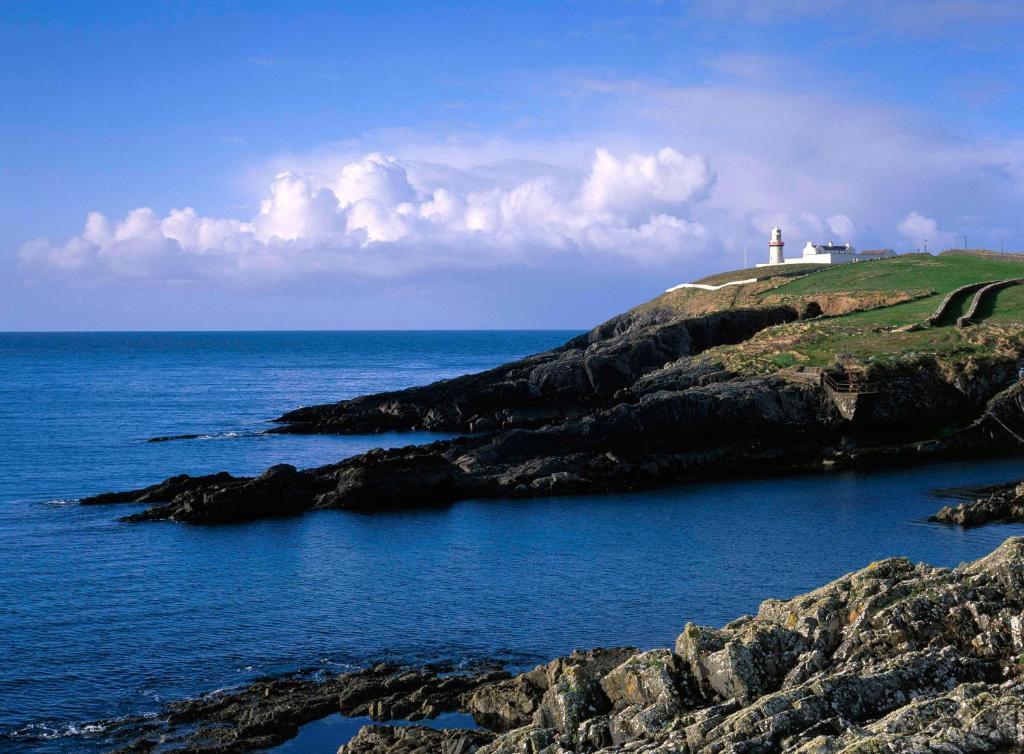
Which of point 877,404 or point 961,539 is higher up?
point 877,404

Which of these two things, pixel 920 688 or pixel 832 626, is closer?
pixel 920 688

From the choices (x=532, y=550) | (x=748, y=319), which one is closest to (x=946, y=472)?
(x=532, y=550)

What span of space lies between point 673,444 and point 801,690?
5016 cm

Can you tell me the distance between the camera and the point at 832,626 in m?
21.6

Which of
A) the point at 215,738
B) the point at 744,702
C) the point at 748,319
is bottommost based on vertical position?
the point at 215,738

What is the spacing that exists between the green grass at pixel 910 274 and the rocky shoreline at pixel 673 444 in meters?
31.6

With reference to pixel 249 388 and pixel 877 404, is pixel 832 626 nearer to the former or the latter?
pixel 877 404

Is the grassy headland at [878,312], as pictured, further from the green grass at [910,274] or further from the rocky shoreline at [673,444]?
the rocky shoreline at [673,444]

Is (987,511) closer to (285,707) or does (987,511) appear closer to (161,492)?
(285,707)

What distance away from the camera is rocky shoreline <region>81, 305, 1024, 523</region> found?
199 ft

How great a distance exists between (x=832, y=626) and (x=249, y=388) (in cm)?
13786

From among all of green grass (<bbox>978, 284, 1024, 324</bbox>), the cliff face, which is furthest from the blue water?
the cliff face

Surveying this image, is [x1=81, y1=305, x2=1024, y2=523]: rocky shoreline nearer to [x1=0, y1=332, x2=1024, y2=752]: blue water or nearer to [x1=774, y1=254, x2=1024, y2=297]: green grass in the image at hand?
[x1=0, y1=332, x2=1024, y2=752]: blue water

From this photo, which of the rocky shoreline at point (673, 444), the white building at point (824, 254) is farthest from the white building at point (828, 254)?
the rocky shoreline at point (673, 444)
